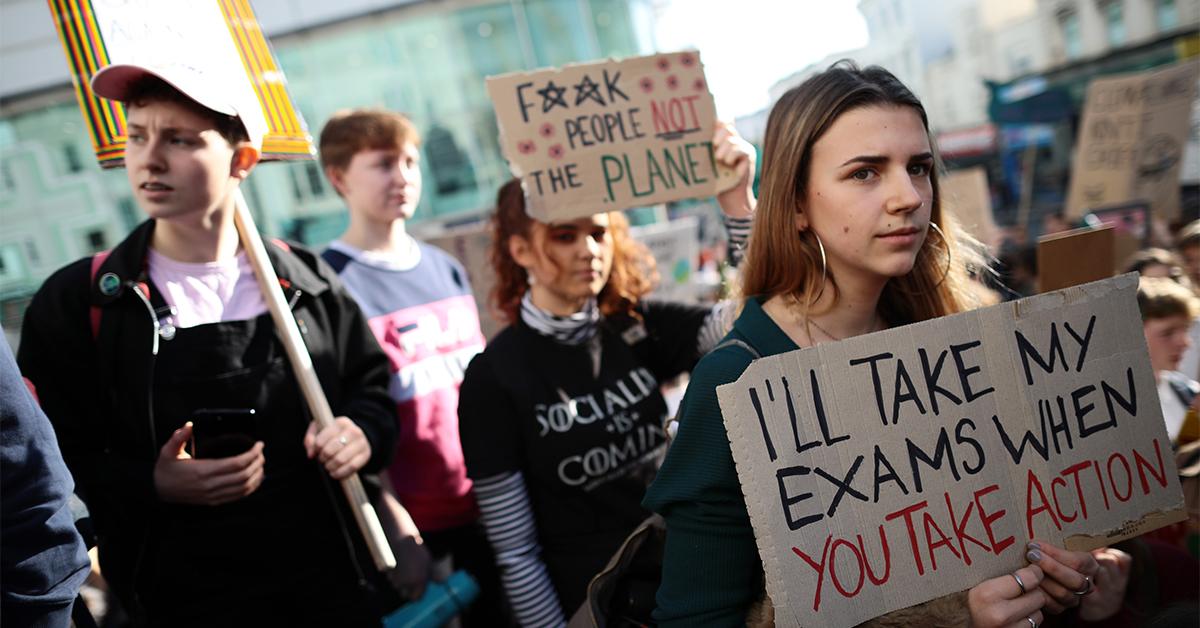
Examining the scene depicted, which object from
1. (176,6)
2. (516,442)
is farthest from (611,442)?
(176,6)

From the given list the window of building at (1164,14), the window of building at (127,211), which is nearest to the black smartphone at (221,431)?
the window of building at (127,211)

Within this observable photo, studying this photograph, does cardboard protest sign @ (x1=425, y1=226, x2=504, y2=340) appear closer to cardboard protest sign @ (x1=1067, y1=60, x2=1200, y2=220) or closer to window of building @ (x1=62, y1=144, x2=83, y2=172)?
cardboard protest sign @ (x1=1067, y1=60, x2=1200, y2=220)

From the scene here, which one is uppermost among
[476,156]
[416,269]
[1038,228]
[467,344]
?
[476,156]

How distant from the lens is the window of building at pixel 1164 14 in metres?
12.5

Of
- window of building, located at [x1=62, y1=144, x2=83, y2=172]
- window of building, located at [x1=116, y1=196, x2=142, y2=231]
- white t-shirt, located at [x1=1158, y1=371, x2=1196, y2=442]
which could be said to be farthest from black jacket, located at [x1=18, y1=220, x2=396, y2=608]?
window of building, located at [x1=62, y1=144, x2=83, y2=172]

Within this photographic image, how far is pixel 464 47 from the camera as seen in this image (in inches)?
551

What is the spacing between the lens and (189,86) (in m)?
1.85

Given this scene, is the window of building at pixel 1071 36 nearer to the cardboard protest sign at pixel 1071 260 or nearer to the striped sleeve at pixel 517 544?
the cardboard protest sign at pixel 1071 260

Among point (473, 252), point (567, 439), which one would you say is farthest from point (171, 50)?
point (473, 252)

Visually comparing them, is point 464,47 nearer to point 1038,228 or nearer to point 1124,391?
point 1038,228

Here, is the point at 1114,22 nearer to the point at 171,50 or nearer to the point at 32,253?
the point at 171,50

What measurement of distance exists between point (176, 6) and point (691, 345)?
1.56m

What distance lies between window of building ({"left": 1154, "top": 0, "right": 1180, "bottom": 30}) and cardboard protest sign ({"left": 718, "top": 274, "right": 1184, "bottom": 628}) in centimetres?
1419

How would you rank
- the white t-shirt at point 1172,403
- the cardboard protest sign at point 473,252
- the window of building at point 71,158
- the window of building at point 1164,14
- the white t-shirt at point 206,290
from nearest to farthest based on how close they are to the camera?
the white t-shirt at point 206,290 < the white t-shirt at point 1172,403 < the cardboard protest sign at point 473,252 < the window of building at point 71,158 < the window of building at point 1164,14
